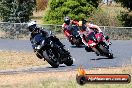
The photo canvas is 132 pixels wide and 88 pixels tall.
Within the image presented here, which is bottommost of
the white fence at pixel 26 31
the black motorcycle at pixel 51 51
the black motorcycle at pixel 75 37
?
the white fence at pixel 26 31

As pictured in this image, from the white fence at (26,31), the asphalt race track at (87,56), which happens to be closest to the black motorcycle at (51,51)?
the asphalt race track at (87,56)

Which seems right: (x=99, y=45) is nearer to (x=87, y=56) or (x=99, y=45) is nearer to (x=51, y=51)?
(x=87, y=56)

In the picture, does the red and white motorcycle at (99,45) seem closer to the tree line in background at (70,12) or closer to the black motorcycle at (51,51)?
the black motorcycle at (51,51)

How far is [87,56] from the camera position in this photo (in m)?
24.7

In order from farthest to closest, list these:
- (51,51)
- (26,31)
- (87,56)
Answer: (26,31) < (87,56) < (51,51)

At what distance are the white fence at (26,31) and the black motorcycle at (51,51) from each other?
15302 mm

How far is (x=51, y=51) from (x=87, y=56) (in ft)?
15.4

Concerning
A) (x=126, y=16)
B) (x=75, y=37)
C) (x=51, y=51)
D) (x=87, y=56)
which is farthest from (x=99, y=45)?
(x=126, y=16)

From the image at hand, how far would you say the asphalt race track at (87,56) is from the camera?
20.0 m

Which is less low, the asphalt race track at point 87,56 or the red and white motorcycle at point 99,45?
the red and white motorcycle at point 99,45

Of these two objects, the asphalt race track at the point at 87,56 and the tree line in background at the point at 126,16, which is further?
the tree line in background at the point at 126,16

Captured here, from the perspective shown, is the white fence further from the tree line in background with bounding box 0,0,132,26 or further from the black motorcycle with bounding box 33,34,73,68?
the black motorcycle with bounding box 33,34,73,68

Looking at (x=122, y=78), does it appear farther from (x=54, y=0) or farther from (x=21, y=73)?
(x=54, y=0)

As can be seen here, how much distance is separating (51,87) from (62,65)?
8.13 metres
